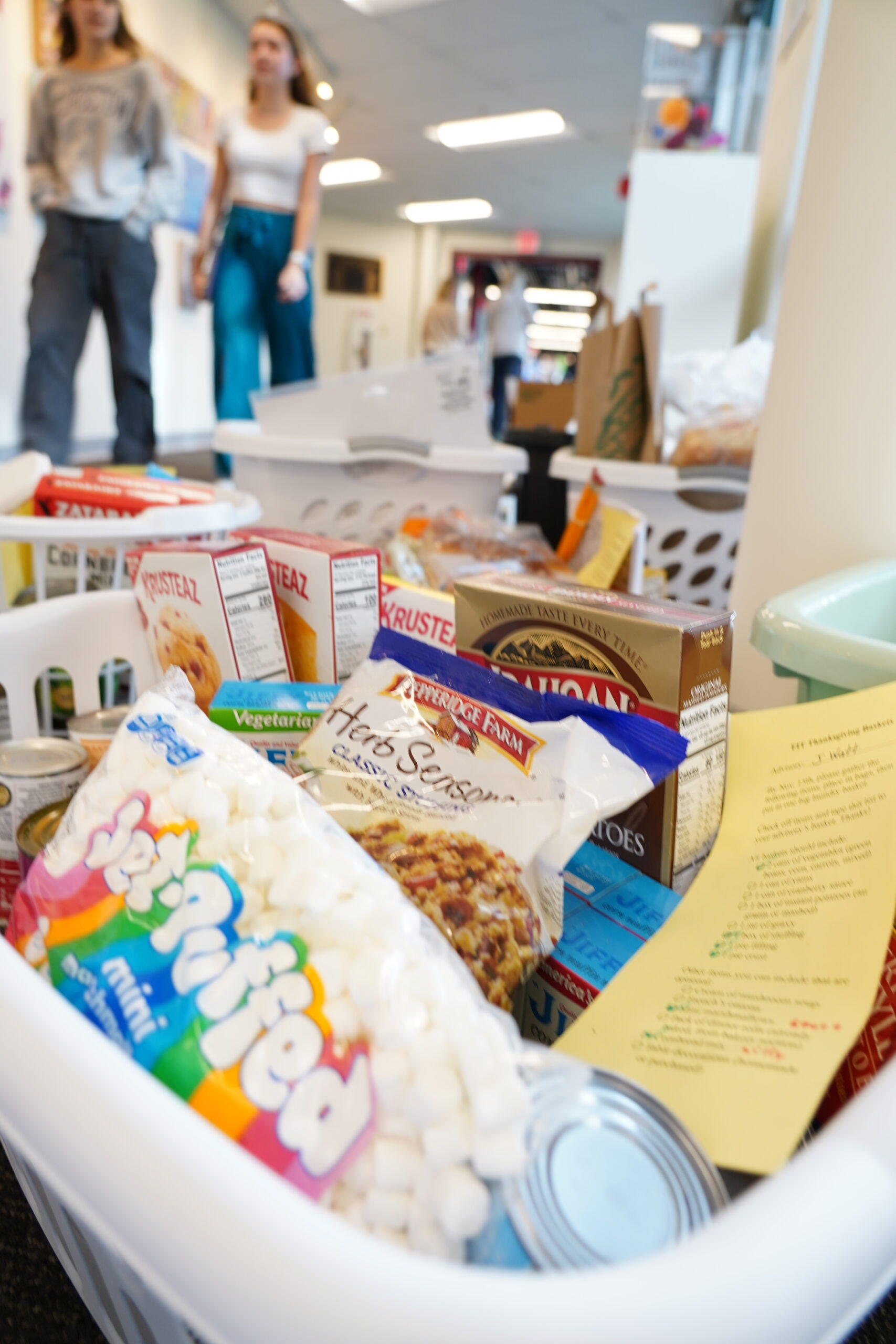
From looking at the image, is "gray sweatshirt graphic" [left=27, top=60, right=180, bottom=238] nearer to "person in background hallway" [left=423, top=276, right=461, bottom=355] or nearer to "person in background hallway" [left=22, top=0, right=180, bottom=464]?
"person in background hallway" [left=22, top=0, right=180, bottom=464]

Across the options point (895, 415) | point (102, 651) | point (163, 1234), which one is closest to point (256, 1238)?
point (163, 1234)

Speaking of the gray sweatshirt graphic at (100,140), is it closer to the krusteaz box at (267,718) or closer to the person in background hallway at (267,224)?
the person in background hallway at (267,224)

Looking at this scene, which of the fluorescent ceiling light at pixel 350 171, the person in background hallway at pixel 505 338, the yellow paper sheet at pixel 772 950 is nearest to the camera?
the yellow paper sheet at pixel 772 950

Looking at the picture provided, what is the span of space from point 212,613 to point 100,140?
2075mm

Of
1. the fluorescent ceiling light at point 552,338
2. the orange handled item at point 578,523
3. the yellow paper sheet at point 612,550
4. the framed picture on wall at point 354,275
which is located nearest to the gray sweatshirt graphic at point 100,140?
the orange handled item at point 578,523

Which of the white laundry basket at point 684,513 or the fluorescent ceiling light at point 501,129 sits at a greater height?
the fluorescent ceiling light at point 501,129

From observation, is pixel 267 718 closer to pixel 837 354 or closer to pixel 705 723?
pixel 705 723

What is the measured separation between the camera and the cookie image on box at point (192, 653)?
23.9 inches

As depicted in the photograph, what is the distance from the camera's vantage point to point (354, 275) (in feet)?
33.5

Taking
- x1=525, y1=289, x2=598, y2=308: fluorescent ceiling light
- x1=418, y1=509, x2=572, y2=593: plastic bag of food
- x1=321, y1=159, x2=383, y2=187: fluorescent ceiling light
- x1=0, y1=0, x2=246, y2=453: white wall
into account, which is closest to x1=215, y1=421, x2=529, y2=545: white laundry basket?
x1=418, y1=509, x2=572, y2=593: plastic bag of food

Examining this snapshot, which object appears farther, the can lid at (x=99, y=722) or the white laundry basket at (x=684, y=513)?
the white laundry basket at (x=684, y=513)

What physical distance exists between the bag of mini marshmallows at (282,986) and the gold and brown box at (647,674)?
19 cm

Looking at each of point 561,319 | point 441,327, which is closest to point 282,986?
point 441,327

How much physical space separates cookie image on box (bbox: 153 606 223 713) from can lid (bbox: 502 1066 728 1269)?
1.33 feet
